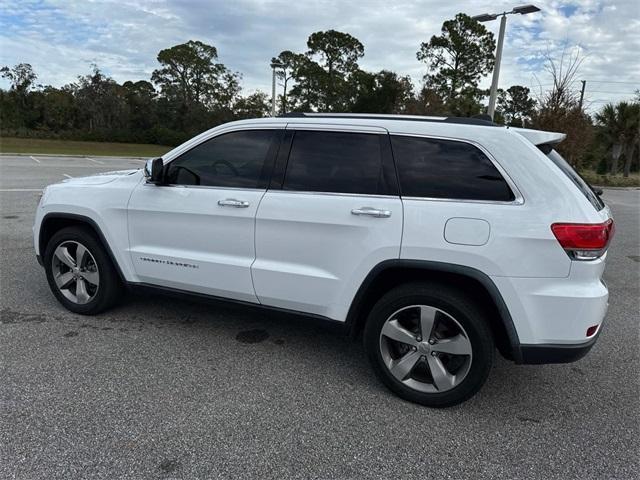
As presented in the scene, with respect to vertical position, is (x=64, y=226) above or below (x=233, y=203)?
below

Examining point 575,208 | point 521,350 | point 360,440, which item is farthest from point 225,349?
→ point 575,208

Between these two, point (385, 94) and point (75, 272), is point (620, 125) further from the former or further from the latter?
point (75, 272)

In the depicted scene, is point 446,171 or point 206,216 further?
point 206,216

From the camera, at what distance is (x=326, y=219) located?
3.00 metres

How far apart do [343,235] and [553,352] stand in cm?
141

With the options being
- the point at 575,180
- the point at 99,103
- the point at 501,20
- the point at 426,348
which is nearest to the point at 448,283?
the point at 426,348

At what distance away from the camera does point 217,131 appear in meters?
3.56

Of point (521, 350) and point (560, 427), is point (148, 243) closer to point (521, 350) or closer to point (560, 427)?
point (521, 350)

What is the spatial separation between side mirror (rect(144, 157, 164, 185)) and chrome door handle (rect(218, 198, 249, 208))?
59cm

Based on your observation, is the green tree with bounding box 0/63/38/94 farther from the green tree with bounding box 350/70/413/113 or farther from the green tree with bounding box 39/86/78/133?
the green tree with bounding box 350/70/413/113

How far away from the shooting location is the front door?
3.33m

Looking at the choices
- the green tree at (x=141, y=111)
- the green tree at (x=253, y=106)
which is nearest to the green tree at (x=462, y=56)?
the green tree at (x=253, y=106)

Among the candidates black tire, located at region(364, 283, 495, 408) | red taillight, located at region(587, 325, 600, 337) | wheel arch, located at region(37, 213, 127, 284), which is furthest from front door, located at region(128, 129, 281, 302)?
red taillight, located at region(587, 325, 600, 337)

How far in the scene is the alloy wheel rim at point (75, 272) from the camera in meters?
4.02
